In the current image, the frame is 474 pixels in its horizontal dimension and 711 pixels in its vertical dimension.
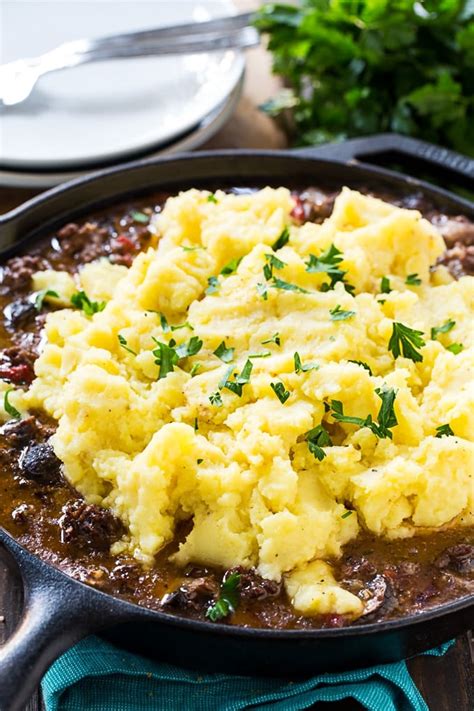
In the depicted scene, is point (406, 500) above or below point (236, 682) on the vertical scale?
above

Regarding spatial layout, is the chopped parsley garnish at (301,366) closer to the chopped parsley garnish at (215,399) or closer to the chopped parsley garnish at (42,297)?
the chopped parsley garnish at (215,399)

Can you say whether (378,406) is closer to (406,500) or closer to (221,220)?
(406,500)

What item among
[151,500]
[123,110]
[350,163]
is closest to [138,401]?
[151,500]

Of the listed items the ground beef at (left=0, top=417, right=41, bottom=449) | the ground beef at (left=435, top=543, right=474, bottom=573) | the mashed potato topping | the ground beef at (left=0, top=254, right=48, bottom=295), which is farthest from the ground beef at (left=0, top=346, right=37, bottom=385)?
the ground beef at (left=435, top=543, right=474, bottom=573)

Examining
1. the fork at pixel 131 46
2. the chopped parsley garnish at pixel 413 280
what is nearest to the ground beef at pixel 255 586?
the chopped parsley garnish at pixel 413 280

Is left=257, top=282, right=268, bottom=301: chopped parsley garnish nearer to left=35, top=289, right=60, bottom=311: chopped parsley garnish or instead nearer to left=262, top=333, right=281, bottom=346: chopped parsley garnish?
left=262, top=333, right=281, bottom=346: chopped parsley garnish

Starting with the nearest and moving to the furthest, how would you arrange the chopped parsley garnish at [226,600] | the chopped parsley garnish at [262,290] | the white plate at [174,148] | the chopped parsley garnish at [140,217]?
the chopped parsley garnish at [226,600] < the chopped parsley garnish at [262,290] < the chopped parsley garnish at [140,217] < the white plate at [174,148]
